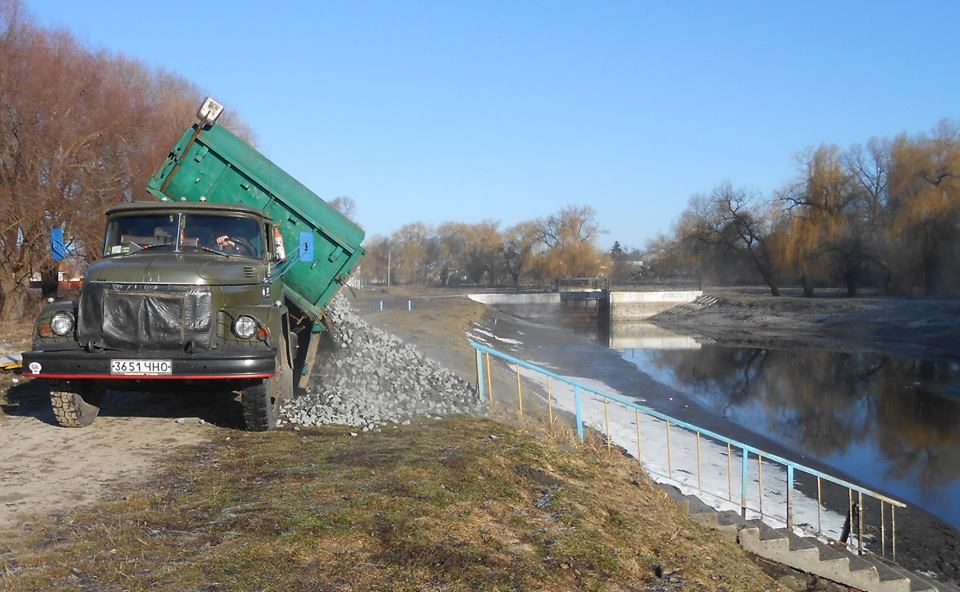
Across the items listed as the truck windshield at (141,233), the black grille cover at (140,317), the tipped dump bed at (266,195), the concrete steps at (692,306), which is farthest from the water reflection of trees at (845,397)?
the concrete steps at (692,306)

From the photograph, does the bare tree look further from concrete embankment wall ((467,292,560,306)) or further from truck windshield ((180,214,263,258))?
concrete embankment wall ((467,292,560,306))

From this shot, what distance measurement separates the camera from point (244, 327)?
24.7 ft

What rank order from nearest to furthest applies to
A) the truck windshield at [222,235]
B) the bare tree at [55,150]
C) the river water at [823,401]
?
Answer: the truck windshield at [222,235]
the river water at [823,401]
the bare tree at [55,150]

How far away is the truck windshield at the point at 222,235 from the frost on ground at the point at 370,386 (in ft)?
6.90

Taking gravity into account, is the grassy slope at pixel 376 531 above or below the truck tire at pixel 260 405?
below

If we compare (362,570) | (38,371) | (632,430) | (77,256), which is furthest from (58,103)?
(362,570)

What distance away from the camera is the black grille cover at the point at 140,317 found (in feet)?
23.8

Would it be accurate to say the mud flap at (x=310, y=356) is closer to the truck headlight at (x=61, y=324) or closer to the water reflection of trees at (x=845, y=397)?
the truck headlight at (x=61, y=324)

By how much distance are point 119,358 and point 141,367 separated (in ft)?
0.75

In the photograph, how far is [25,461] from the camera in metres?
6.71

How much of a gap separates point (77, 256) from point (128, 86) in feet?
23.1

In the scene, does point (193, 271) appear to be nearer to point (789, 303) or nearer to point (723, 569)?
point (723, 569)

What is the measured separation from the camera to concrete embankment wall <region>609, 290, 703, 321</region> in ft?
212

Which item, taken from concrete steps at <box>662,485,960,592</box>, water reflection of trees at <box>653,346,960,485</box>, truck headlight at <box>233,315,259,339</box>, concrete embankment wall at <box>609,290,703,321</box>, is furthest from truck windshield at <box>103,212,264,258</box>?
concrete embankment wall at <box>609,290,703,321</box>
